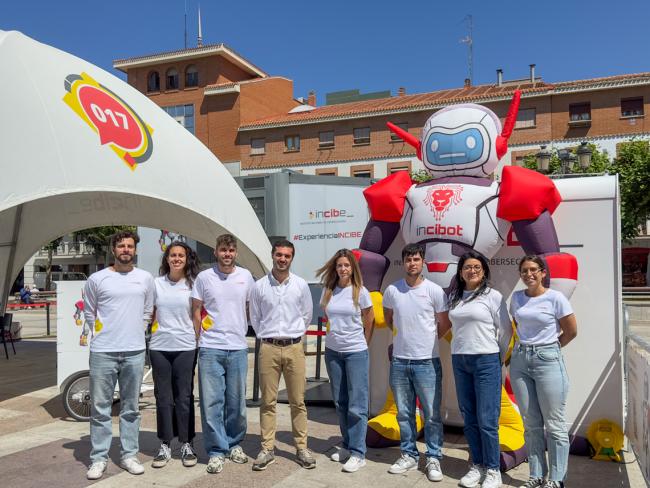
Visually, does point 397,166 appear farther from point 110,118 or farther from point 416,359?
point 416,359

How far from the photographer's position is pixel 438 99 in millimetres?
34656

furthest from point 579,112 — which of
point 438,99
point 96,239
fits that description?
point 96,239

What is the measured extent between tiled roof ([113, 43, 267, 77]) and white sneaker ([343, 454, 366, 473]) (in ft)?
126

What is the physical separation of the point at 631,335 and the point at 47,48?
709 centimetres

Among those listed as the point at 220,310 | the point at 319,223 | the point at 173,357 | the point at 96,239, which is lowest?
the point at 173,357

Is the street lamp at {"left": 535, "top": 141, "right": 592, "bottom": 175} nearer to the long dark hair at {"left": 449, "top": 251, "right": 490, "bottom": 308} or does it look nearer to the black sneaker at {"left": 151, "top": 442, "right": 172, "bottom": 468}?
the long dark hair at {"left": 449, "top": 251, "right": 490, "bottom": 308}

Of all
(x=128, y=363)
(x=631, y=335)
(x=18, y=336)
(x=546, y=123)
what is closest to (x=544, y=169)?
(x=631, y=335)

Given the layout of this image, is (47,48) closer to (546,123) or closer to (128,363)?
(128,363)

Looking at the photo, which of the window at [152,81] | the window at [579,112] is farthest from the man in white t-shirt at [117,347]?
the window at [152,81]

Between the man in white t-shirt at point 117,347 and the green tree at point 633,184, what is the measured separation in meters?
23.4

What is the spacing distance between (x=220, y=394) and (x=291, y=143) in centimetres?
3316

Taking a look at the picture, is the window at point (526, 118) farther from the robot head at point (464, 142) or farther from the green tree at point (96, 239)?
the robot head at point (464, 142)

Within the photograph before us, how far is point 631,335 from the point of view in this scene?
4.68 m

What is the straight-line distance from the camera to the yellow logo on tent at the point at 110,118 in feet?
21.6
